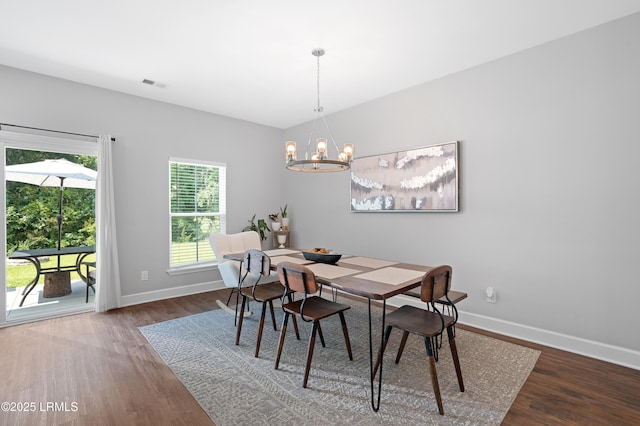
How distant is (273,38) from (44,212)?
3.37 metres

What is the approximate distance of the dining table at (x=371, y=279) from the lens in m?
1.98

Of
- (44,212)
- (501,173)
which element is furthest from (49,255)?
(501,173)

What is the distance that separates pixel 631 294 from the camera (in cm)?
251

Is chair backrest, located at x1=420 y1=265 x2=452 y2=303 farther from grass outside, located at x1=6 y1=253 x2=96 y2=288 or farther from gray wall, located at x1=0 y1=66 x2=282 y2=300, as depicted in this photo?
grass outside, located at x1=6 y1=253 x2=96 y2=288

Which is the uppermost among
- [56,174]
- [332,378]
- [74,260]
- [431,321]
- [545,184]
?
[56,174]

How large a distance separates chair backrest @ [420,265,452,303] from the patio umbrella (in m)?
4.13

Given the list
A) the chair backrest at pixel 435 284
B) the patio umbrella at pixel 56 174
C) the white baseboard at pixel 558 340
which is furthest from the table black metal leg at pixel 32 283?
the white baseboard at pixel 558 340

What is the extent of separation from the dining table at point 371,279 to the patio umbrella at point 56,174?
7.74 feet

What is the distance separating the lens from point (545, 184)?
115 inches

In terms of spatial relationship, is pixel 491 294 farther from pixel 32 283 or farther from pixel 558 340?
pixel 32 283

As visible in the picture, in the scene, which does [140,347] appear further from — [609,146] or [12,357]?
[609,146]

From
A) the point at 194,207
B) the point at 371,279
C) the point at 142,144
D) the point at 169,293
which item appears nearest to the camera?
the point at 371,279

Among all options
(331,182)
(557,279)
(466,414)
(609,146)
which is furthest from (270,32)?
(557,279)

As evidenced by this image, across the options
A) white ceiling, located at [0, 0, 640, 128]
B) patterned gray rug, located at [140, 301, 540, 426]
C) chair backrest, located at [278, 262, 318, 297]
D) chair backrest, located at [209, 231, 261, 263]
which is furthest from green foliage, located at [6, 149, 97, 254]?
chair backrest, located at [278, 262, 318, 297]
